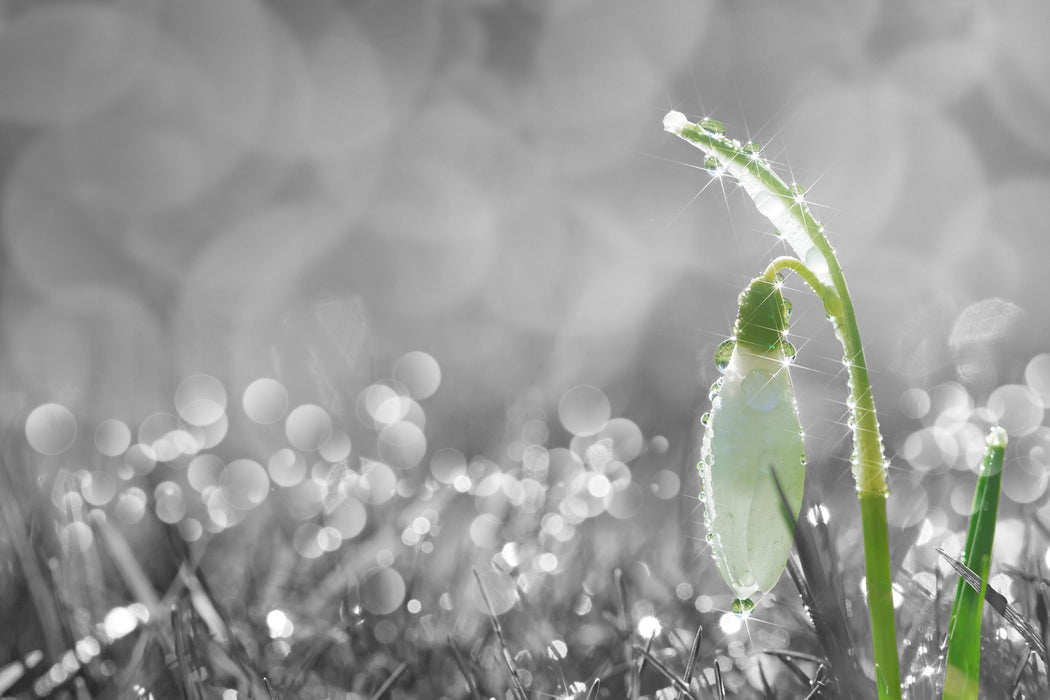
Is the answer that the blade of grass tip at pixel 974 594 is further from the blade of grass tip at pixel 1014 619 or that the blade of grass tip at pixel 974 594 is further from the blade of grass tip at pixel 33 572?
the blade of grass tip at pixel 33 572

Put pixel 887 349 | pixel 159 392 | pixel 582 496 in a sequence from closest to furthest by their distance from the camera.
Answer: pixel 582 496
pixel 159 392
pixel 887 349

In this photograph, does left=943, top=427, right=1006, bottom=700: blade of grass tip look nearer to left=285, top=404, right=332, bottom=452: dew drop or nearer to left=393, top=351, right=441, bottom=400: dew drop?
left=285, top=404, right=332, bottom=452: dew drop

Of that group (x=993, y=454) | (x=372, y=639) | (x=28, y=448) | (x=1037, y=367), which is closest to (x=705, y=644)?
(x=372, y=639)

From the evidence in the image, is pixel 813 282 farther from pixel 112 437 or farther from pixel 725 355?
pixel 112 437

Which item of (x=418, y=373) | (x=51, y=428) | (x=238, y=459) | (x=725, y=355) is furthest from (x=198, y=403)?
(x=725, y=355)

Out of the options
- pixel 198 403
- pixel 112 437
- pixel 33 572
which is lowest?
pixel 198 403

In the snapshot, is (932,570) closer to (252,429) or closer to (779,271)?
(779,271)

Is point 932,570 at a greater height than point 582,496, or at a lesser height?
greater
